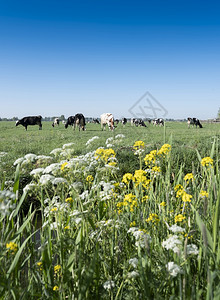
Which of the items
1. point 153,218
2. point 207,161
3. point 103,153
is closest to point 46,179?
point 153,218

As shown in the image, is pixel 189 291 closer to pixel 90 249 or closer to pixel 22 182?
pixel 90 249

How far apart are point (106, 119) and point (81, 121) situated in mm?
3236

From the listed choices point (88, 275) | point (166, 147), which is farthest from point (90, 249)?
point (166, 147)

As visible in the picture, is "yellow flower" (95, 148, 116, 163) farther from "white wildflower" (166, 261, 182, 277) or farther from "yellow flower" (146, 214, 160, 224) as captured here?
"white wildflower" (166, 261, 182, 277)

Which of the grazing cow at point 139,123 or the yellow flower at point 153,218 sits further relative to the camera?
the grazing cow at point 139,123

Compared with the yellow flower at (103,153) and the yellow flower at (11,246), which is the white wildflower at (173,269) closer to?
the yellow flower at (11,246)

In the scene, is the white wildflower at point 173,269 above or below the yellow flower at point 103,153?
below

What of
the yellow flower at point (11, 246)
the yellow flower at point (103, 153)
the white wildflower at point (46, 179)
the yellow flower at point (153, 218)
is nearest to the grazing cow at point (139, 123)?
the yellow flower at point (103, 153)

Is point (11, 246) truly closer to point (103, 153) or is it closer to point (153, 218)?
point (153, 218)

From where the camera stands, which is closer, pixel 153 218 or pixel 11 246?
pixel 11 246

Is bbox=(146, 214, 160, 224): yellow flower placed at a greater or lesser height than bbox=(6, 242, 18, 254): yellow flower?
lesser

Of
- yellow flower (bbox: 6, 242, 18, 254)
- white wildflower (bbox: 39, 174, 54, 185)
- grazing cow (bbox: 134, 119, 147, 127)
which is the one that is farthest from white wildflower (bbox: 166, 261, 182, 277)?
grazing cow (bbox: 134, 119, 147, 127)

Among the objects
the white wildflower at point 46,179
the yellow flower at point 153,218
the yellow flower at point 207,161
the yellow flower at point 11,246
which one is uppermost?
the yellow flower at point 207,161

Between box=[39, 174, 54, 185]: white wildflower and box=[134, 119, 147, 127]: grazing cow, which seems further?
box=[134, 119, 147, 127]: grazing cow
